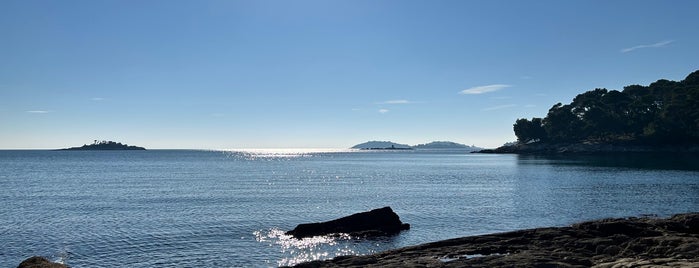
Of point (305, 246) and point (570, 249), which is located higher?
point (570, 249)

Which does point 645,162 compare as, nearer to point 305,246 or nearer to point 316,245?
point 316,245

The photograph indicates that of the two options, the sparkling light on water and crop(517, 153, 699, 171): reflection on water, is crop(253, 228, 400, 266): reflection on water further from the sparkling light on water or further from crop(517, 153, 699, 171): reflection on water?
crop(517, 153, 699, 171): reflection on water

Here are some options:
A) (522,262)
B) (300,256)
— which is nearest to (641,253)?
(522,262)

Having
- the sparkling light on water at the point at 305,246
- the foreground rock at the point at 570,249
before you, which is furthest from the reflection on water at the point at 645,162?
the sparkling light on water at the point at 305,246

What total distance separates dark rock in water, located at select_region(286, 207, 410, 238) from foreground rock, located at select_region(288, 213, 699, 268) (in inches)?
395

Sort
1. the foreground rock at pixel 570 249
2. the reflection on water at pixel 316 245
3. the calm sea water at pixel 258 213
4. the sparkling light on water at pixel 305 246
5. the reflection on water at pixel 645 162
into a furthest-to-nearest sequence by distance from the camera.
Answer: the reflection on water at pixel 645 162 → the calm sea water at pixel 258 213 → the reflection on water at pixel 316 245 → the sparkling light on water at pixel 305 246 → the foreground rock at pixel 570 249

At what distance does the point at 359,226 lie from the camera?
138ft

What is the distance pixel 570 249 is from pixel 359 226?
17.9m

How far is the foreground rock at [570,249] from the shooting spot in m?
25.0

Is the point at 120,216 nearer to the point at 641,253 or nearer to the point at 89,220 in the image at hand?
the point at 89,220

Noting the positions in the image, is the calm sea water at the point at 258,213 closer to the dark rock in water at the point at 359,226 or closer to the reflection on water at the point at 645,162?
the dark rock in water at the point at 359,226

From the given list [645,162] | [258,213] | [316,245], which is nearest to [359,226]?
[316,245]

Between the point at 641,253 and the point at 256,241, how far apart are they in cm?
2573

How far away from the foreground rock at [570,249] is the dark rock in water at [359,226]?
33.0 ft
